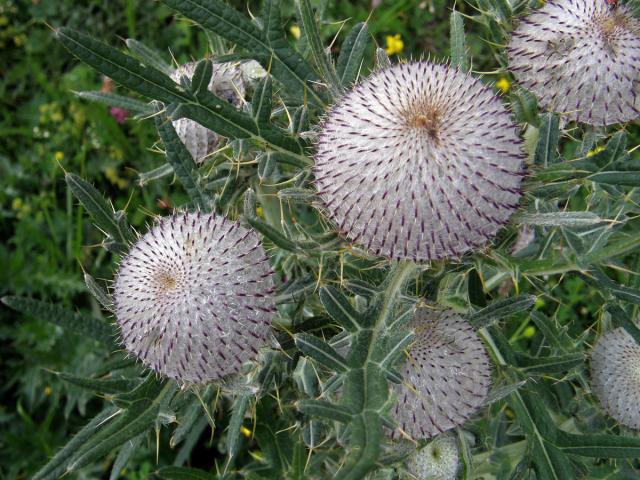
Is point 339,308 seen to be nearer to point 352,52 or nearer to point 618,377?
point 352,52

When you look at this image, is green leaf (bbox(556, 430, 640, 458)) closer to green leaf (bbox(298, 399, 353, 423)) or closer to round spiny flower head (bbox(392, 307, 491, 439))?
round spiny flower head (bbox(392, 307, 491, 439))

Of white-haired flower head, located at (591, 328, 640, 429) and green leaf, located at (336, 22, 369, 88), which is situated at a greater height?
green leaf, located at (336, 22, 369, 88)

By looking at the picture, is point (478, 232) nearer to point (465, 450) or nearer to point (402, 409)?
point (402, 409)

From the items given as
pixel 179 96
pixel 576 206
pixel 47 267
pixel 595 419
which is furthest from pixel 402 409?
pixel 47 267

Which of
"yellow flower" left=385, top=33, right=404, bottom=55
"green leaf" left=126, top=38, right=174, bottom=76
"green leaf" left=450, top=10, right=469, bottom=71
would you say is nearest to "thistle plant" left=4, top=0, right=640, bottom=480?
"green leaf" left=450, top=10, right=469, bottom=71

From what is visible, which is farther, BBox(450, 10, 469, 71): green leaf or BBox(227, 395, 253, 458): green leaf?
BBox(450, 10, 469, 71): green leaf

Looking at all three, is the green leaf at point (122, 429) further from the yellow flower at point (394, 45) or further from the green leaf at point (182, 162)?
the yellow flower at point (394, 45)

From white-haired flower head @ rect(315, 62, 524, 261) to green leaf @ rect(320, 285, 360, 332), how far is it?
0.64ft

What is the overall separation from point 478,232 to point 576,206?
3.16 metres

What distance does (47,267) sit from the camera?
5016 mm

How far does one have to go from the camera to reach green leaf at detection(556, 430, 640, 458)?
8.00 ft

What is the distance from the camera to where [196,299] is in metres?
2.27

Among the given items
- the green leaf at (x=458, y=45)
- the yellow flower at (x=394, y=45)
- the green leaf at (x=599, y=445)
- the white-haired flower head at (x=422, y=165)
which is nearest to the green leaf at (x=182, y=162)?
the white-haired flower head at (x=422, y=165)

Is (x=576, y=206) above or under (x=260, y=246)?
under
